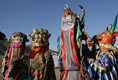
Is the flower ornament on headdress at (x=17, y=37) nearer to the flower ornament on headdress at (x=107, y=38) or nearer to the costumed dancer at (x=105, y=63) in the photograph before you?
the costumed dancer at (x=105, y=63)

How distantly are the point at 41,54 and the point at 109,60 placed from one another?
1708 mm

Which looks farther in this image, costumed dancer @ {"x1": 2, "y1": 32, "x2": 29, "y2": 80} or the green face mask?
the green face mask

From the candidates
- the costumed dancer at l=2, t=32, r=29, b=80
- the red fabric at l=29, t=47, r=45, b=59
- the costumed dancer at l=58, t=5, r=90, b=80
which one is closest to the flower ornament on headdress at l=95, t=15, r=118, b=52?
the costumed dancer at l=58, t=5, r=90, b=80

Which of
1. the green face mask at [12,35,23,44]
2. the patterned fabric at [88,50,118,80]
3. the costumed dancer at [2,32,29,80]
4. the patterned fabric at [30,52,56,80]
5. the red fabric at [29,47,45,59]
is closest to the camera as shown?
the patterned fabric at [88,50,118,80]

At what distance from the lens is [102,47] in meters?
3.74

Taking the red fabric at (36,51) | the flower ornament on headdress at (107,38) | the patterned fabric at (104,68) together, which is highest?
the flower ornament on headdress at (107,38)

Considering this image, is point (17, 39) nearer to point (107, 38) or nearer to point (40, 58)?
point (40, 58)

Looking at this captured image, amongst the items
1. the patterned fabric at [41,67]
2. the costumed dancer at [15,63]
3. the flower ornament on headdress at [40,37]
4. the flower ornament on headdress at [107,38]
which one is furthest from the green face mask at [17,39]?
the flower ornament on headdress at [107,38]

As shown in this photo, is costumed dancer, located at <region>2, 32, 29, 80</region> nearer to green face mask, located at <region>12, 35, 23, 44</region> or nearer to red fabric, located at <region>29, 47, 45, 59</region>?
green face mask, located at <region>12, 35, 23, 44</region>

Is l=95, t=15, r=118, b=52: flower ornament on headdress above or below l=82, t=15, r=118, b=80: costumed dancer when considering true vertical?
above

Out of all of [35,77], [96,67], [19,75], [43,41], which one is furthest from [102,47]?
[19,75]

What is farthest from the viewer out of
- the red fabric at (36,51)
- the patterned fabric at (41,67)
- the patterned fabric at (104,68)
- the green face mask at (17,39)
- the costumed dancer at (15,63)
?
the green face mask at (17,39)

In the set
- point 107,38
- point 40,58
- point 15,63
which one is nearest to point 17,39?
point 15,63

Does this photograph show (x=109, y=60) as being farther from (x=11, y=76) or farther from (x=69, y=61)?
(x=11, y=76)
